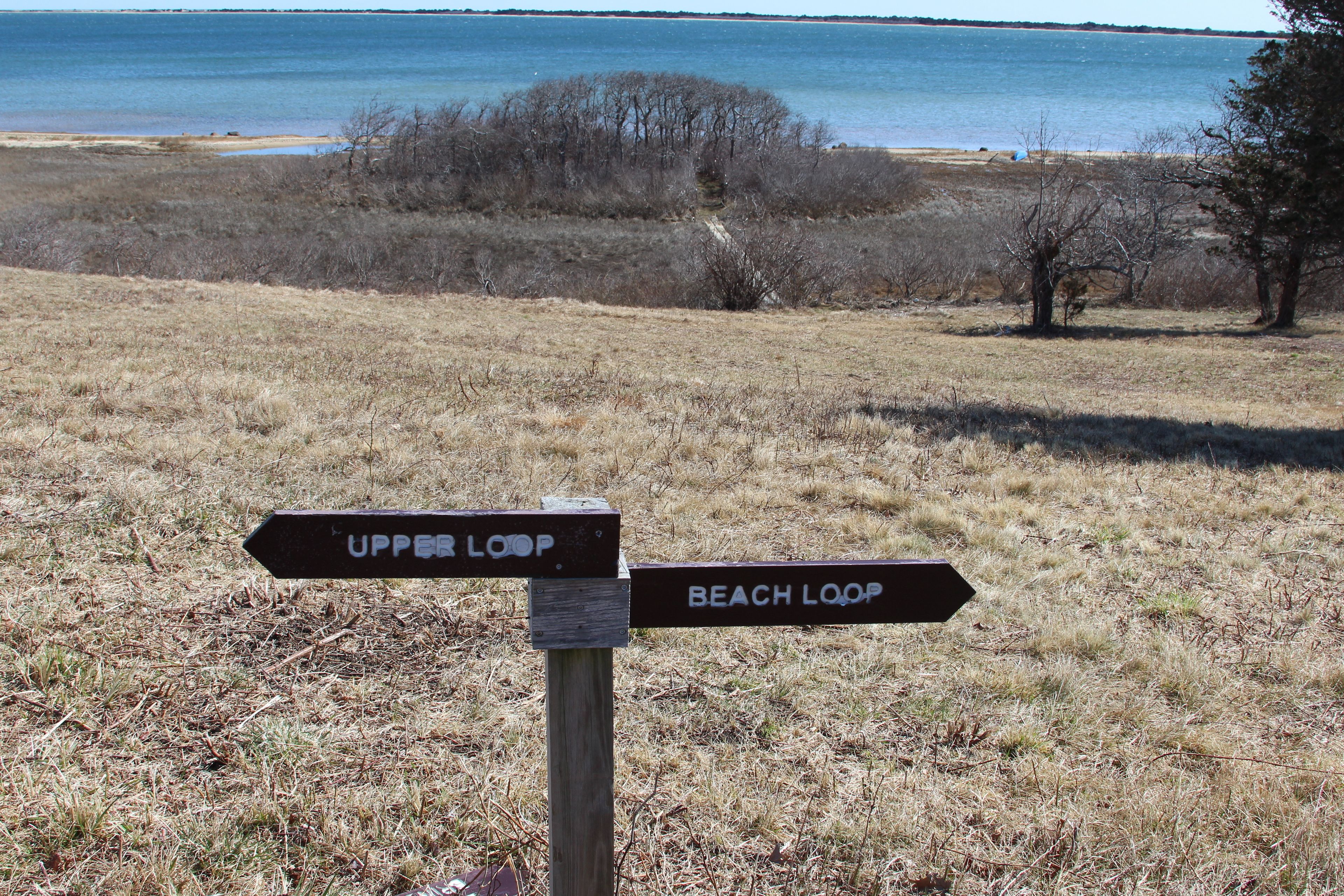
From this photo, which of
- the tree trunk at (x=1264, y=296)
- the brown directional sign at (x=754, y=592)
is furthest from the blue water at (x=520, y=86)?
the brown directional sign at (x=754, y=592)

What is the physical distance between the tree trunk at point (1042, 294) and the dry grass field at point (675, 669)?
1982cm

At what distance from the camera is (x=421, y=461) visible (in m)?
6.02

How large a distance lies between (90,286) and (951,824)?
60.2 ft

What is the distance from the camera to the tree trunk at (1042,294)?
26.5 m

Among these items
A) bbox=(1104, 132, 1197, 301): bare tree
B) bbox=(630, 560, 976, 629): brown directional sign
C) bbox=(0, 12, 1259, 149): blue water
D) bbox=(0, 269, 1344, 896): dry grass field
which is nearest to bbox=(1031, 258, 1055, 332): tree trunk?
bbox=(1104, 132, 1197, 301): bare tree

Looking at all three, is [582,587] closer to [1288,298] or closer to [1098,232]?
[1288,298]

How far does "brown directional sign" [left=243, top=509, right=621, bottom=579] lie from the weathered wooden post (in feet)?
0.12

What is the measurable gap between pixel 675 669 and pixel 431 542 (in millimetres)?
2068

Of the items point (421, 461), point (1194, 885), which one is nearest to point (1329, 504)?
point (1194, 885)

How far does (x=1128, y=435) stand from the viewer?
962cm

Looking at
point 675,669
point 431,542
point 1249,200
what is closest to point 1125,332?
point 1249,200

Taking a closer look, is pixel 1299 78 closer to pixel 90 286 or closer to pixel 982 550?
pixel 982 550

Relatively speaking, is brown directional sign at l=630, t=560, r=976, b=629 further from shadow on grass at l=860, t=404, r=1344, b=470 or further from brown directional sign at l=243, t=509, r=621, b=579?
shadow on grass at l=860, t=404, r=1344, b=470

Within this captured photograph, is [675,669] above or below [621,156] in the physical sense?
below
